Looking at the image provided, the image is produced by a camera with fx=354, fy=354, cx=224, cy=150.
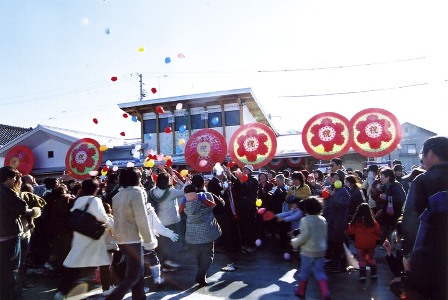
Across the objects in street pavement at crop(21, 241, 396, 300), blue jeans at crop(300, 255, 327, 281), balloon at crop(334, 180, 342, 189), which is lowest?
street pavement at crop(21, 241, 396, 300)

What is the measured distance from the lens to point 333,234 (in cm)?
609

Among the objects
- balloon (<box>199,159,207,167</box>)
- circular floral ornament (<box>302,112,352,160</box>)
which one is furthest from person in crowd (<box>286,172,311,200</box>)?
balloon (<box>199,159,207,167</box>)

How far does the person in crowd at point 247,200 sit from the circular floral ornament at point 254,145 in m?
0.62

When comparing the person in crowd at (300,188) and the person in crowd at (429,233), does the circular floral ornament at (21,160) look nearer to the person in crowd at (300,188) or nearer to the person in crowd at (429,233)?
the person in crowd at (300,188)

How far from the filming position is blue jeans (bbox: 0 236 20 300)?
14.5 feet

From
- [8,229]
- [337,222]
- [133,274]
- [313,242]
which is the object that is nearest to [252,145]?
[337,222]

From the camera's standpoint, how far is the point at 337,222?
6047 millimetres

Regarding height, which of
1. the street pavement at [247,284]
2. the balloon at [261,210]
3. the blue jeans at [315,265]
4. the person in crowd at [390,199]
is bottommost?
the street pavement at [247,284]

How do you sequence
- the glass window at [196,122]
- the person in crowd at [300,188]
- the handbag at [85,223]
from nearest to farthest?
the handbag at [85,223] < the person in crowd at [300,188] < the glass window at [196,122]

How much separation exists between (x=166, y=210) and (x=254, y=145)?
3298 millimetres

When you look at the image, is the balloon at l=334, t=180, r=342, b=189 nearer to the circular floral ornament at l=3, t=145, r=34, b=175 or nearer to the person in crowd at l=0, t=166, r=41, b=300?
the person in crowd at l=0, t=166, r=41, b=300

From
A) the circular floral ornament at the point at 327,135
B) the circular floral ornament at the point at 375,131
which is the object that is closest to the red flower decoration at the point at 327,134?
the circular floral ornament at the point at 327,135

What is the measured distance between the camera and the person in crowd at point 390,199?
242 inches

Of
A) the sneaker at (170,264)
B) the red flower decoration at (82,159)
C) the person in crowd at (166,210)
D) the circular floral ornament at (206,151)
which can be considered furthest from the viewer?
the red flower decoration at (82,159)
